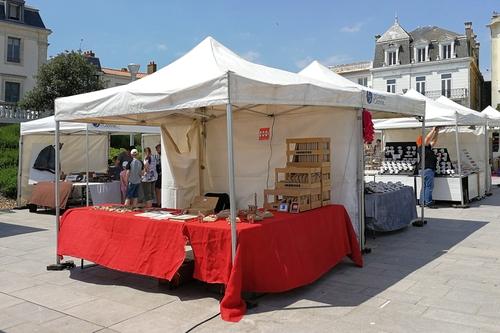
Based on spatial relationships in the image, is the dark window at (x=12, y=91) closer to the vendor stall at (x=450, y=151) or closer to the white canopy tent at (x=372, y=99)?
the vendor stall at (x=450, y=151)

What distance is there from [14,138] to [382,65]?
35915mm

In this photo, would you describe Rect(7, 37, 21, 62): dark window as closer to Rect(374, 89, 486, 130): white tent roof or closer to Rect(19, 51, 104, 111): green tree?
Rect(19, 51, 104, 111): green tree

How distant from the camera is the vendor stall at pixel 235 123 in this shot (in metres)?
4.49

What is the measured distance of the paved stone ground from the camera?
4.08 metres

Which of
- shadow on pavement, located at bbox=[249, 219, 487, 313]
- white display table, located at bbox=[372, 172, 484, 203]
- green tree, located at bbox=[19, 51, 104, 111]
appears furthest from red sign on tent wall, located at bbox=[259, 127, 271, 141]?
green tree, located at bbox=[19, 51, 104, 111]

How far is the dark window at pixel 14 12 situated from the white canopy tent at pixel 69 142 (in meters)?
29.3

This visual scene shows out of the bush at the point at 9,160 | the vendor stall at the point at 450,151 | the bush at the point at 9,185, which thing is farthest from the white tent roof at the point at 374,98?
the bush at the point at 9,160

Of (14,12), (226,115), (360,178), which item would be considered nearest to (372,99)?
(360,178)

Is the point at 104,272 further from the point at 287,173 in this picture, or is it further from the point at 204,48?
the point at 204,48

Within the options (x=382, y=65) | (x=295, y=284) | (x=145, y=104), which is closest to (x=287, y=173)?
(x=295, y=284)

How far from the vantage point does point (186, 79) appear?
4.91 meters

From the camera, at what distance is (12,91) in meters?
37.2

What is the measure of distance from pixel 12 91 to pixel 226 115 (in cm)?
3626

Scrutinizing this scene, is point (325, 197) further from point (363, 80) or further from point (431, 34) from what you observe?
point (363, 80)
